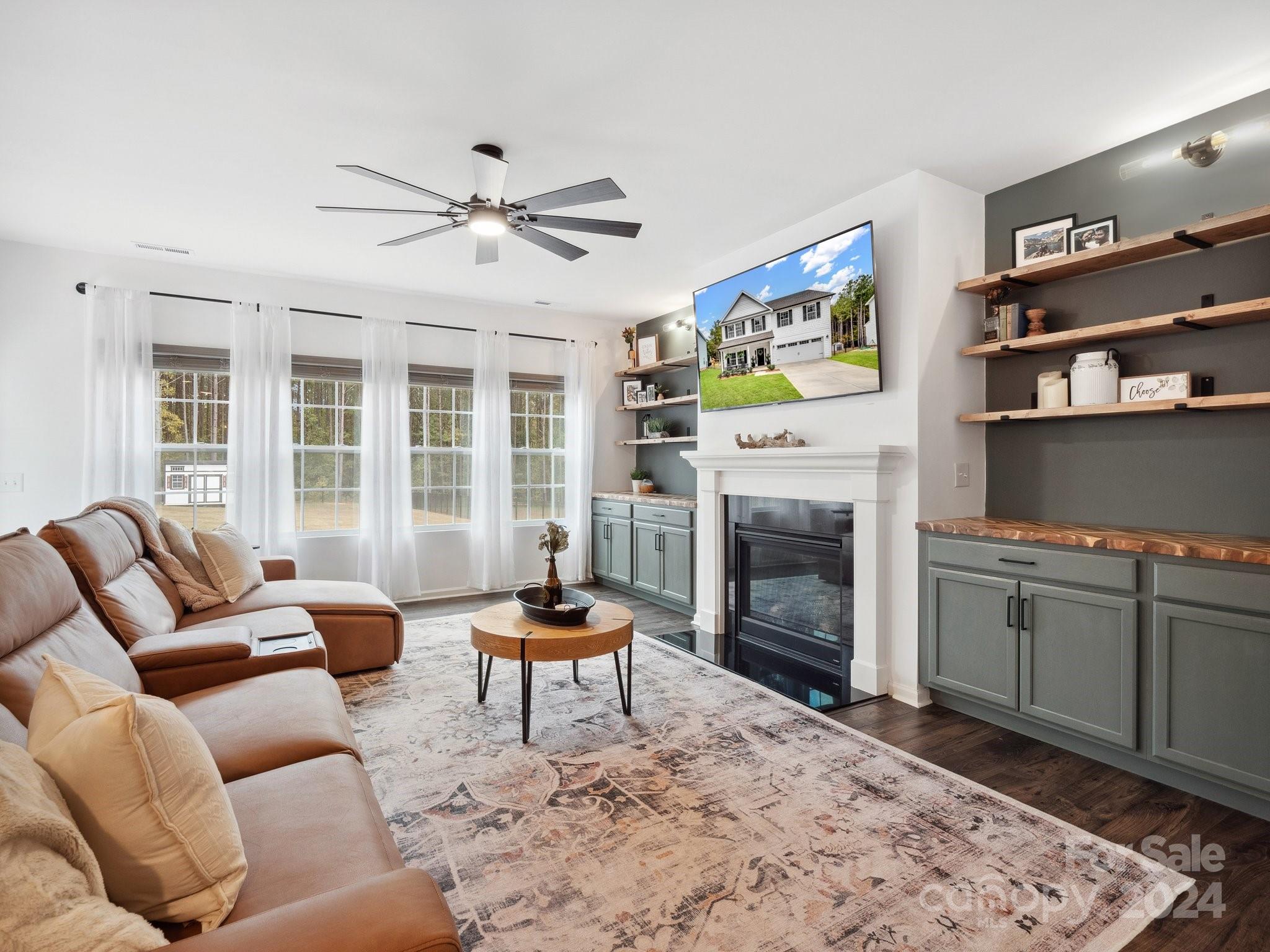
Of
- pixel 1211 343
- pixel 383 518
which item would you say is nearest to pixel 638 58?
pixel 1211 343

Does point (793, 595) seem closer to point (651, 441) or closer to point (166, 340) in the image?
point (651, 441)

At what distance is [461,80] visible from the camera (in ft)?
7.95

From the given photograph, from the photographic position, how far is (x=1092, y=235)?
2.97m

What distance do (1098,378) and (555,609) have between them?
2686 mm

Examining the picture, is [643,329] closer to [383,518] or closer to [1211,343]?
[383,518]

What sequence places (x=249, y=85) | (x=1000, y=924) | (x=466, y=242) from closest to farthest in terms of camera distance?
(x=1000, y=924)
(x=249, y=85)
(x=466, y=242)

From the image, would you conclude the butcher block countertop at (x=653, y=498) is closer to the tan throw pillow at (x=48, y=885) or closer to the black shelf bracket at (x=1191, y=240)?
the black shelf bracket at (x=1191, y=240)

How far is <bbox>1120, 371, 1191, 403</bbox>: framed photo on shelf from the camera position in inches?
104

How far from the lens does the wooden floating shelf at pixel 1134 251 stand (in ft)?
7.89

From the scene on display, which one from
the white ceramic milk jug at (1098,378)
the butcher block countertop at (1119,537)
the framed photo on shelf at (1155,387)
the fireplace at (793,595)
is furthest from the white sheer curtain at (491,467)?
the framed photo on shelf at (1155,387)

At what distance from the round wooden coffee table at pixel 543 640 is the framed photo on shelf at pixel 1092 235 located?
2721mm

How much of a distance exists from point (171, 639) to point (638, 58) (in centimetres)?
280

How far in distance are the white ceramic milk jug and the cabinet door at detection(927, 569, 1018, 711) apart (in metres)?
0.92

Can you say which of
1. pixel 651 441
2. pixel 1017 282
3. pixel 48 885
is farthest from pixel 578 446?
pixel 48 885
